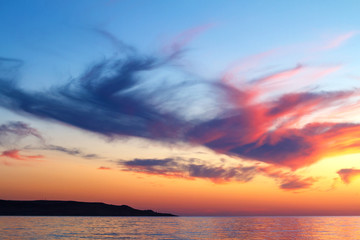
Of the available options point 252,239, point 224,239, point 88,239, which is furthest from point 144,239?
point 252,239

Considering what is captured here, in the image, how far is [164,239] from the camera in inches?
3844

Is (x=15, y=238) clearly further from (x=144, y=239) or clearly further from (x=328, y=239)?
(x=328, y=239)

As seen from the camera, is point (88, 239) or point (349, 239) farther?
point (349, 239)

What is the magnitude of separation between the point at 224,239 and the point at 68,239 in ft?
139

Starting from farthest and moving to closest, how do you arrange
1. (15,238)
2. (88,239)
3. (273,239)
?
(273,239)
(88,239)
(15,238)

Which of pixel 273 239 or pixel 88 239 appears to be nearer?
pixel 88 239

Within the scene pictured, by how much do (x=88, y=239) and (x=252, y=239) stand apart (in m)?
45.6

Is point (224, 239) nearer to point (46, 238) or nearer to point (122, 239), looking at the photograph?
point (122, 239)

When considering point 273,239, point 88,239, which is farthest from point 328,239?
point 88,239

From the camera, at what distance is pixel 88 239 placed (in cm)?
9531

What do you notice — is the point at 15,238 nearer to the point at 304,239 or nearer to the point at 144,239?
the point at 144,239

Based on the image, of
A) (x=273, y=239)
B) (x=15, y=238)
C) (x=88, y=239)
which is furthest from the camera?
(x=273, y=239)

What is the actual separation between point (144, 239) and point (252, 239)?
3063 centimetres

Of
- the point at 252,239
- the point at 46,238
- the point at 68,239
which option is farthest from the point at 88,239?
the point at 252,239
